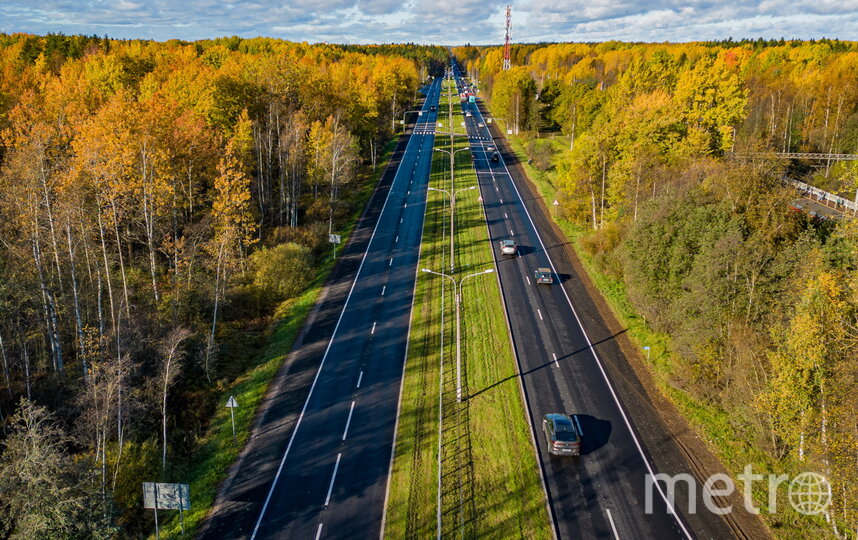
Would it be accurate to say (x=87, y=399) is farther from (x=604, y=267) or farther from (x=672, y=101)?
(x=672, y=101)

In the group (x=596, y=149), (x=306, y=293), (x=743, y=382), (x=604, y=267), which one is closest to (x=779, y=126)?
(x=596, y=149)

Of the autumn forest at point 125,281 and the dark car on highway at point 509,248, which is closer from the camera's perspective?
the autumn forest at point 125,281

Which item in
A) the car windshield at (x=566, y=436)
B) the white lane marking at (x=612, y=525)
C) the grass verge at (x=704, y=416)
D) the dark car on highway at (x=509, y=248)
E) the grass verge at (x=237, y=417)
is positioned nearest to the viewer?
the white lane marking at (x=612, y=525)

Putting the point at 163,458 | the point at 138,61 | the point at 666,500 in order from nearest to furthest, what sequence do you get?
the point at 666,500, the point at 163,458, the point at 138,61

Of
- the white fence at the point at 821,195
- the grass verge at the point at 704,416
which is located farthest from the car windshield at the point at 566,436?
the white fence at the point at 821,195

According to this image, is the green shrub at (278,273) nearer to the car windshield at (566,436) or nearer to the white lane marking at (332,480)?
the white lane marking at (332,480)

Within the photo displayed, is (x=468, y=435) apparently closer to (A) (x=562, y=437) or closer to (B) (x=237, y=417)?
(A) (x=562, y=437)

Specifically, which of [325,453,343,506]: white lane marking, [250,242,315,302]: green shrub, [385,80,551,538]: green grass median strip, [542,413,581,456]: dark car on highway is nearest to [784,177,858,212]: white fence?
[385,80,551,538]: green grass median strip
